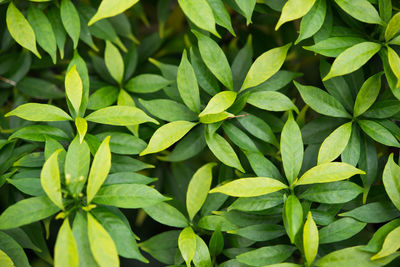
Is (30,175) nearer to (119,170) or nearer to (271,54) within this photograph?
(119,170)

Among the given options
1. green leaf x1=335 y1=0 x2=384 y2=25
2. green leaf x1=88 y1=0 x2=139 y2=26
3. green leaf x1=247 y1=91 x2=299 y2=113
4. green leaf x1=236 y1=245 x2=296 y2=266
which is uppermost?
green leaf x1=88 y1=0 x2=139 y2=26

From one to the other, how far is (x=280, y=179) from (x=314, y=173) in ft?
0.33

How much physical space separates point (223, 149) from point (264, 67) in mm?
212

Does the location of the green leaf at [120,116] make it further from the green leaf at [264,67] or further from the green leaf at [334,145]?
the green leaf at [334,145]

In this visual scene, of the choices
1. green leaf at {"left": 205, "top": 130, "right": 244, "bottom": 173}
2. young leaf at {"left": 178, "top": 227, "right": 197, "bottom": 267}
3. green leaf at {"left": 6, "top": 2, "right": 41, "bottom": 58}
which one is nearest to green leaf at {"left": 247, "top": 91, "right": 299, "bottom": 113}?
green leaf at {"left": 205, "top": 130, "right": 244, "bottom": 173}

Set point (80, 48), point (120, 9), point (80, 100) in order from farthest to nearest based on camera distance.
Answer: point (80, 48) < point (80, 100) < point (120, 9)

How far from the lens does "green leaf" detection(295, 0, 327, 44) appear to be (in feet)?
2.85

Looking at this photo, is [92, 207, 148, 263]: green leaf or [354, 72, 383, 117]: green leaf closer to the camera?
[92, 207, 148, 263]: green leaf

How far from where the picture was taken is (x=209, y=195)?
96cm

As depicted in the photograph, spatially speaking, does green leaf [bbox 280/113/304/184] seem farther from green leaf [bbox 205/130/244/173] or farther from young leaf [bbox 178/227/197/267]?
young leaf [bbox 178/227/197/267]

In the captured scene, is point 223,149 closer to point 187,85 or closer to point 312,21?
point 187,85

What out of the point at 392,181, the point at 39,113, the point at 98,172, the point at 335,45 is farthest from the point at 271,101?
the point at 39,113

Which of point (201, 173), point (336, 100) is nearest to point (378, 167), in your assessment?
point (336, 100)

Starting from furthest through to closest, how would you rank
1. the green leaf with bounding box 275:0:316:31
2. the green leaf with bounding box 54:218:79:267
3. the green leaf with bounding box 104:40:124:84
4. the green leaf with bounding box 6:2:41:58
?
the green leaf with bounding box 104:40:124:84
the green leaf with bounding box 6:2:41:58
the green leaf with bounding box 275:0:316:31
the green leaf with bounding box 54:218:79:267
